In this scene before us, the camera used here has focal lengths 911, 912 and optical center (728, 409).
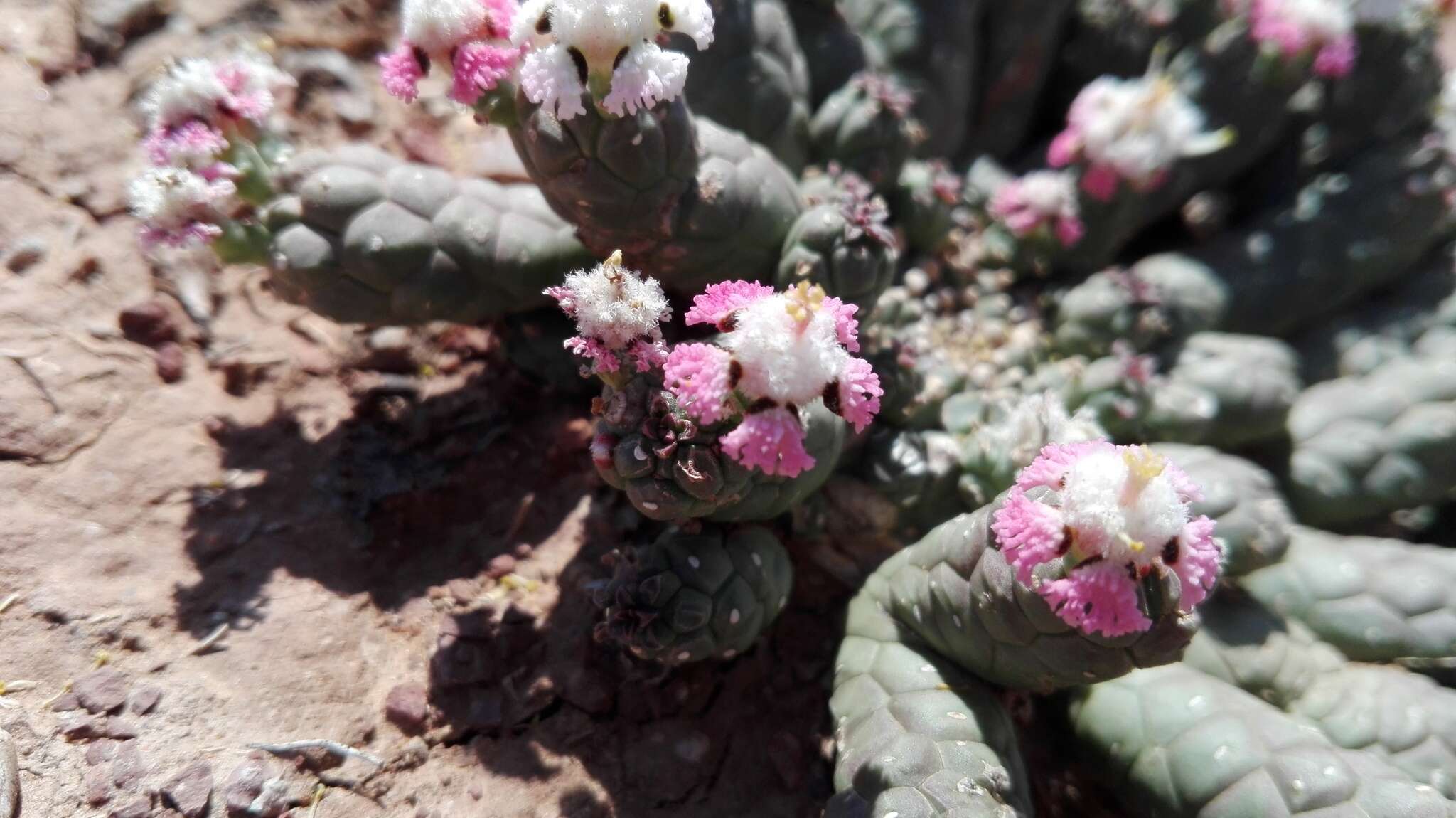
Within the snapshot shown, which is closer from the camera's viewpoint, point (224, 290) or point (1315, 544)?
point (1315, 544)

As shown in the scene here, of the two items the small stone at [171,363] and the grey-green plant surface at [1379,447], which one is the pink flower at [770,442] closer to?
the small stone at [171,363]

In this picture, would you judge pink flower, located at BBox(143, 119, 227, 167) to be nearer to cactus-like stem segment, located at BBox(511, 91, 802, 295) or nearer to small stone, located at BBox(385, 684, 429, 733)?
cactus-like stem segment, located at BBox(511, 91, 802, 295)

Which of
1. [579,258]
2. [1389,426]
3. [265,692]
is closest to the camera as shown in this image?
[265,692]

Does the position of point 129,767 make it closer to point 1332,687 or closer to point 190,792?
point 190,792

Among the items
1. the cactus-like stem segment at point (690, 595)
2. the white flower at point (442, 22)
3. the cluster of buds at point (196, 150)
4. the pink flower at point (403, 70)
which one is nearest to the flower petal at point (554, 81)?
the white flower at point (442, 22)

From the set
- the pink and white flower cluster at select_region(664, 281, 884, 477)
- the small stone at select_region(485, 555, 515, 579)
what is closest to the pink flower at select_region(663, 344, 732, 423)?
the pink and white flower cluster at select_region(664, 281, 884, 477)

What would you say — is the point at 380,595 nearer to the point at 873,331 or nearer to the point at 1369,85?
the point at 873,331

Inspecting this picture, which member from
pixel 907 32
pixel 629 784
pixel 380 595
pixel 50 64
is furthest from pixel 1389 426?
pixel 50 64

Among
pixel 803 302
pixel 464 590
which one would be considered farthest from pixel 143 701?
pixel 803 302
